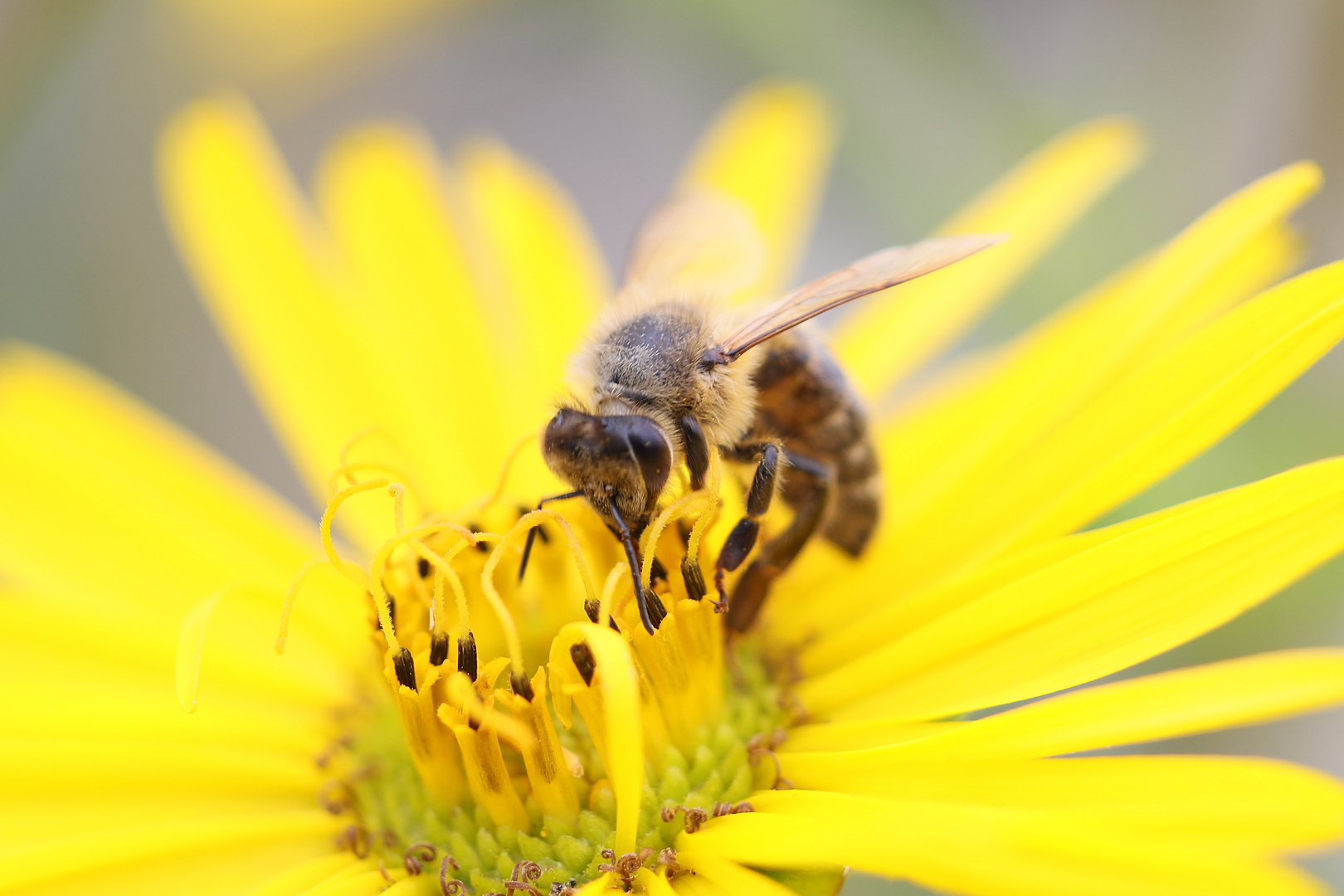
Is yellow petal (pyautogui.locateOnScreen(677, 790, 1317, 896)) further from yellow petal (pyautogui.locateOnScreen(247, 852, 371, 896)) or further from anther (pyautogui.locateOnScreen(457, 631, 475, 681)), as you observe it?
yellow petal (pyautogui.locateOnScreen(247, 852, 371, 896))

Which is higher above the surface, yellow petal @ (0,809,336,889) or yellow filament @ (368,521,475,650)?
yellow filament @ (368,521,475,650)

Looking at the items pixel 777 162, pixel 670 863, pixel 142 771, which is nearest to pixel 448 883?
pixel 670 863

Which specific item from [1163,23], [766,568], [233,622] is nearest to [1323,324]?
[766,568]

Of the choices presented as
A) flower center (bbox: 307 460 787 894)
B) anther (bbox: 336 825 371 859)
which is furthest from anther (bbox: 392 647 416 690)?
anther (bbox: 336 825 371 859)

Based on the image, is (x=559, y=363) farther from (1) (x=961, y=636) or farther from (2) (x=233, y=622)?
(1) (x=961, y=636)

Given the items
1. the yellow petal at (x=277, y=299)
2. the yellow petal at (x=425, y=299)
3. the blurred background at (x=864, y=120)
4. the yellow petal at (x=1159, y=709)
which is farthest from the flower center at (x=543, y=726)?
the yellow petal at (x=277, y=299)

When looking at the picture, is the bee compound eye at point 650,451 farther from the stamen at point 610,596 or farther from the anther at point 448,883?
the anther at point 448,883
